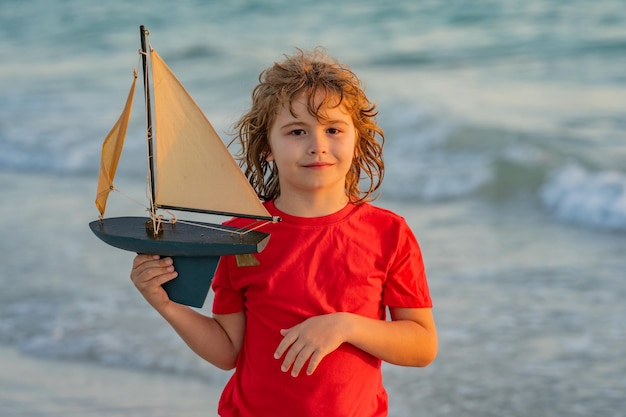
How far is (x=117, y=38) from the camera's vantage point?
14711mm

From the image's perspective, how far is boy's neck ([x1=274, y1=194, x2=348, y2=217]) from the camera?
2227 mm

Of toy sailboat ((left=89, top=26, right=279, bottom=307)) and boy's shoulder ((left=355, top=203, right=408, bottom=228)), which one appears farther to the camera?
boy's shoulder ((left=355, top=203, right=408, bottom=228))

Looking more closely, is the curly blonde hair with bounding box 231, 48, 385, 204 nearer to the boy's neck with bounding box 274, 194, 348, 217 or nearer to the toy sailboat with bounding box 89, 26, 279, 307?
the boy's neck with bounding box 274, 194, 348, 217

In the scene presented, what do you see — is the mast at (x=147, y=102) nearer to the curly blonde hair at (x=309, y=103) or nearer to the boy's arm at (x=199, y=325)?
the boy's arm at (x=199, y=325)

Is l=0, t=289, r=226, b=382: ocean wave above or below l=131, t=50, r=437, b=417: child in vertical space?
below

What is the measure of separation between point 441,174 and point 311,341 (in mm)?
5297

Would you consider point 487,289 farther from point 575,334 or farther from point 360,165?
point 360,165

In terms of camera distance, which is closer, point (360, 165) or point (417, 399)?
point (360, 165)

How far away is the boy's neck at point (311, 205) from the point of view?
7.30ft

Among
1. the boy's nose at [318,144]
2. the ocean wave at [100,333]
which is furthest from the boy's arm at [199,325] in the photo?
the ocean wave at [100,333]

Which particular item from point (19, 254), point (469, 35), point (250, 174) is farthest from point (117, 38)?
point (250, 174)

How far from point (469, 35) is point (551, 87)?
3.23 metres

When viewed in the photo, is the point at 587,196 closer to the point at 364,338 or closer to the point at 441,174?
the point at 441,174

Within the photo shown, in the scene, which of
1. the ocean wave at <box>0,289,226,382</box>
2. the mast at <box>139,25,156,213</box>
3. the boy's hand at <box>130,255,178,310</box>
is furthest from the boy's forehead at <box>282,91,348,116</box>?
the ocean wave at <box>0,289,226,382</box>
